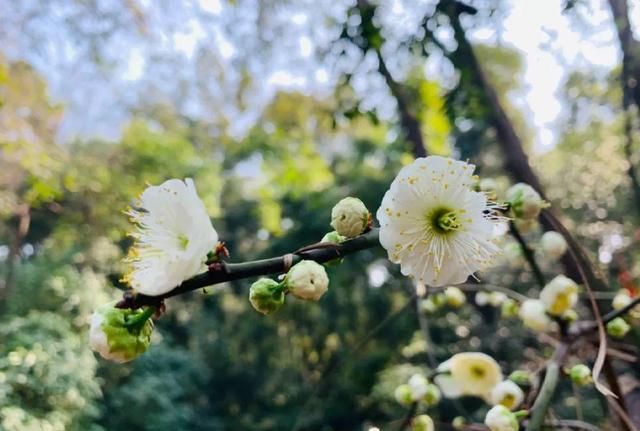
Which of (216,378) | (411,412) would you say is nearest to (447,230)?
(411,412)

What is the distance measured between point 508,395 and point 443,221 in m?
0.26

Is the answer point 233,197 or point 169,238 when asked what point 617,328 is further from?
point 233,197

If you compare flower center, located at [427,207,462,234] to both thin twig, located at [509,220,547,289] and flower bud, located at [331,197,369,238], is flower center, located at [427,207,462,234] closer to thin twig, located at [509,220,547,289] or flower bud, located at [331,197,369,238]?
flower bud, located at [331,197,369,238]

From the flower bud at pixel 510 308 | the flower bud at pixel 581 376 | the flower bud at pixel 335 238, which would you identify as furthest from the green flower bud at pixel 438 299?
the flower bud at pixel 335 238

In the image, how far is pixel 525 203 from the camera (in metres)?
0.50

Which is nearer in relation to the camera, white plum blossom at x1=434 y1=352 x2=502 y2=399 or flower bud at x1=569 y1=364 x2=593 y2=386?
flower bud at x1=569 y1=364 x2=593 y2=386

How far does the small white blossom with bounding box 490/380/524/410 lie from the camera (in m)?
0.54

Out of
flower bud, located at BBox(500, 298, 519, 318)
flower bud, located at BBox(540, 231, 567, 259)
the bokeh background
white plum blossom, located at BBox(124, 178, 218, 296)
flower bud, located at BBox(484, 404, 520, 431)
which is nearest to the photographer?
white plum blossom, located at BBox(124, 178, 218, 296)

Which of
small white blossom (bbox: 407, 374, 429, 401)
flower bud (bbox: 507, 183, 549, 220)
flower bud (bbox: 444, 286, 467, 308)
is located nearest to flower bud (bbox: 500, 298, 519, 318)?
flower bud (bbox: 444, 286, 467, 308)

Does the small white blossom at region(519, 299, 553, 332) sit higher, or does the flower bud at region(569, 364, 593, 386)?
the small white blossom at region(519, 299, 553, 332)

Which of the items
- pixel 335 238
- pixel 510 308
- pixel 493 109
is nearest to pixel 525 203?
pixel 335 238

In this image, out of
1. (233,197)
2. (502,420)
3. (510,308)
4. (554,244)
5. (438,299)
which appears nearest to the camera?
(502,420)

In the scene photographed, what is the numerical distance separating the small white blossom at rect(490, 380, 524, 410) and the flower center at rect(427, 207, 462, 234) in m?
0.25

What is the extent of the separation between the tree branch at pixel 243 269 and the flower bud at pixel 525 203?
218mm
